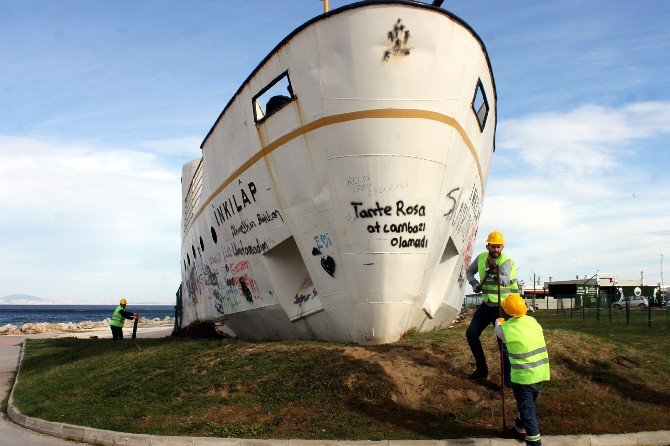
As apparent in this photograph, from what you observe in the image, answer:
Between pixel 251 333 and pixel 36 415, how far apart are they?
4.40m

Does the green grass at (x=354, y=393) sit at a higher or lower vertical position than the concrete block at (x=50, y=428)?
higher

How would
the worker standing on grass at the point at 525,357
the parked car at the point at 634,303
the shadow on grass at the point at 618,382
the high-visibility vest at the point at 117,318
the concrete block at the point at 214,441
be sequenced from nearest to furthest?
1. the worker standing on grass at the point at 525,357
2. the concrete block at the point at 214,441
3. the shadow on grass at the point at 618,382
4. the high-visibility vest at the point at 117,318
5. the parked car at the point at 634,303

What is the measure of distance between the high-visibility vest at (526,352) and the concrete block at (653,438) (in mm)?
1315

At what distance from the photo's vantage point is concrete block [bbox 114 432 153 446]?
6.45 metres

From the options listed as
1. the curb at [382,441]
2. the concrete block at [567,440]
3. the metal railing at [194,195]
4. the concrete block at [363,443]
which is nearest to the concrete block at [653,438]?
the curb at [382,441]

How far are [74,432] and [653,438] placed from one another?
6.44 m

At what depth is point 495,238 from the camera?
735 centimetres

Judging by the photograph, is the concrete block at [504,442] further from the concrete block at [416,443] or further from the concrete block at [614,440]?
the concrete block at [614,440]

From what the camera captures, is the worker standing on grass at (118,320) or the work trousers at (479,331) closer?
the work trousers at (479,331)

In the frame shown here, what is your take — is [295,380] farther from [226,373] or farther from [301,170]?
[301,170]

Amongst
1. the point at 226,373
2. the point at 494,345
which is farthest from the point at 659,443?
the point at 226,373

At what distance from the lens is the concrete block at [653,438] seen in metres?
6.01

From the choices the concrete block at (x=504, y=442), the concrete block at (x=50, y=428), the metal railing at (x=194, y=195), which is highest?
the metal railing at (x=194, y=195)

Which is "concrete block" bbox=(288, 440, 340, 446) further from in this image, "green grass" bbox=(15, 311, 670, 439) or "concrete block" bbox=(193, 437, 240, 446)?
"concrete block" bbox=(193, 437, 240, 446)
